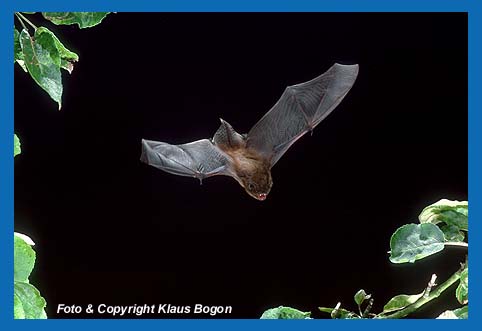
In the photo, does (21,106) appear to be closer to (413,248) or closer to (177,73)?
(177,73)

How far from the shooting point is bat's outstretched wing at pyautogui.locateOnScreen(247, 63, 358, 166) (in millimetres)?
2719

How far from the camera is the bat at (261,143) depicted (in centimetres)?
267

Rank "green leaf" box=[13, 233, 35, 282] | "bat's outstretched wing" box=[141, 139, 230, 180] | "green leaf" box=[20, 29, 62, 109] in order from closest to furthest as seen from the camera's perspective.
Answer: "green leaf" box=[20, 29, 62, 109] < "green leaf" box=[13, 233, 35, 282] < "bat's outstretched wing" box=[141, 139, 230, 180]

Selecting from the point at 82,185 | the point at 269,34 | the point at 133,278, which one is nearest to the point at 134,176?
the point at 82,185

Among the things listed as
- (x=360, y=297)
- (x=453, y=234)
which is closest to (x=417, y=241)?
(x=453, y=234)

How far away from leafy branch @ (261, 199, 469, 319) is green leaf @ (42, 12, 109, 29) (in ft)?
3.81

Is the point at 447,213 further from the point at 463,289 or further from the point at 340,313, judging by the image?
the point at 340,313

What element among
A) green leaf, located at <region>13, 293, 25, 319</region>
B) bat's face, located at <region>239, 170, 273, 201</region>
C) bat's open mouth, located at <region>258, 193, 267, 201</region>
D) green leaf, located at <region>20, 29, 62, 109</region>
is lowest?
green leaf, located at <region>13, 293, 25, 319</region>

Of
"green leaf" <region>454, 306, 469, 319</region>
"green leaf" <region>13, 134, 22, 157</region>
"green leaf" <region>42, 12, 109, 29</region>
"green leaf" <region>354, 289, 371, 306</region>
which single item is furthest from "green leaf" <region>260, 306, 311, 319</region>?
"green leaf" <region>42, 12, 109, 29</region>

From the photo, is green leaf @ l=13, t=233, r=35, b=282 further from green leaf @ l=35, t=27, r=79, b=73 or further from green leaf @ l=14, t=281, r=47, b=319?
green leaf @ l=35, t=27, r=79, b=73

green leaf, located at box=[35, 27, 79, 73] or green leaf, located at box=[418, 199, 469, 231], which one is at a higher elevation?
green leaf, located at box=[35, 27, 79, 73]

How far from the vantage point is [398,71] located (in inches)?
106

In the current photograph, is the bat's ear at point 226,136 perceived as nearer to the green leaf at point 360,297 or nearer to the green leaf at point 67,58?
the green leaf at point 67,58

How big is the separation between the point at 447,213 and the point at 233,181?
2.55 feet
